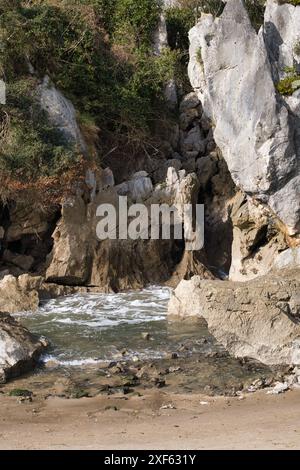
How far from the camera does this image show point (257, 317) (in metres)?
12.0

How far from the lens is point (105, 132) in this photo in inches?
956

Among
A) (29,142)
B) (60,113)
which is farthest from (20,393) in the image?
(60,113)

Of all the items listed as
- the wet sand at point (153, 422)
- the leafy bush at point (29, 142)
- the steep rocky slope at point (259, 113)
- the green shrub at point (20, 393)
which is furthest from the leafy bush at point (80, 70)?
the wet sand at point (153, 422)

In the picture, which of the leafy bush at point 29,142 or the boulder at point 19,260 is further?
the boulder at point 19,260

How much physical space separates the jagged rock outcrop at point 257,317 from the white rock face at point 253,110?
523cm

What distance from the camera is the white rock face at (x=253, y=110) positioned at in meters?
17.1

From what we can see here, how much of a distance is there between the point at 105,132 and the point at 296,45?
8.54 meters

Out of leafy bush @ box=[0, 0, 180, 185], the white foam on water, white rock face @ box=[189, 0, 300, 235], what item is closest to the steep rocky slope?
white rock face @ box=[189, 0, 300, 235]

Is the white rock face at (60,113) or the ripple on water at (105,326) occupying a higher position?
the white rock face at (60,113)

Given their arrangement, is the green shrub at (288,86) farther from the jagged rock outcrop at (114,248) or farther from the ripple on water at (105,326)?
the ripple on water at (105,326)

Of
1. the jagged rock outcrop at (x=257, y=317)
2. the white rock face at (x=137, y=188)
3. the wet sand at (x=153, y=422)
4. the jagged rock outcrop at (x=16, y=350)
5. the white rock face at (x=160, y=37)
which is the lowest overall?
the wet sand at (x=153, y=422)

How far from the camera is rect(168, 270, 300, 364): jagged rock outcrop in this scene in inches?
464

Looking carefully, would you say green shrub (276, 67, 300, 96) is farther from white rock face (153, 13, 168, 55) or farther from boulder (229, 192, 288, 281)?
white rock face (153, 13, 168, 55)

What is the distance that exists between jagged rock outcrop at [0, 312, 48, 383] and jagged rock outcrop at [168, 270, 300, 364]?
10.9 feet
